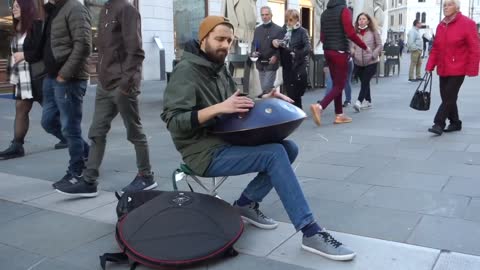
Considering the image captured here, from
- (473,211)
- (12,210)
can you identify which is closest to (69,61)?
(12,210)

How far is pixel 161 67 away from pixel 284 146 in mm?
12445

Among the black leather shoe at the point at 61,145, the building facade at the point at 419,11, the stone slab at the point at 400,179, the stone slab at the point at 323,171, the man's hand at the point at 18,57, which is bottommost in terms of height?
the stone slab at the point at 323,171

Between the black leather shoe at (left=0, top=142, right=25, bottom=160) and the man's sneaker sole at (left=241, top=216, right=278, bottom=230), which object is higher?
the black leather shoe at (left=0, top=142, right=25, bottom=160)

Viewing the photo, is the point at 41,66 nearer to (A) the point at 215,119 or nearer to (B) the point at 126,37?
(B) the point at 126,37

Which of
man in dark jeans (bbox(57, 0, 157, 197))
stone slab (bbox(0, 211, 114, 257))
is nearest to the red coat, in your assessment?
man in dark jeans (bbox(57, 0, 157, 197))

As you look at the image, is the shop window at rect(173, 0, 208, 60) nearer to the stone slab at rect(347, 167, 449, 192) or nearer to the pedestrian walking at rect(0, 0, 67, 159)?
the pedestrian walking at rect(0, 0, 67, 159)

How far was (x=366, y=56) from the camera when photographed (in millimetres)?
9961

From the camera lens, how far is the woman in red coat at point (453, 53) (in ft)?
23.3

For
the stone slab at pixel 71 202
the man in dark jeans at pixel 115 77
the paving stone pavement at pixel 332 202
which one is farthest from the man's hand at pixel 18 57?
the stone slab at pixel 71 202

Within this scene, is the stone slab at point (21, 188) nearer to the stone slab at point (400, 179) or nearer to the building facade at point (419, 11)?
the stone slab at point (400, 179)

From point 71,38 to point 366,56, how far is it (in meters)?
6.40

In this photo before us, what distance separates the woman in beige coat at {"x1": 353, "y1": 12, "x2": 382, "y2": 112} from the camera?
32.8 feet

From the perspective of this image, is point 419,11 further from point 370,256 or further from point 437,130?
point 370,256

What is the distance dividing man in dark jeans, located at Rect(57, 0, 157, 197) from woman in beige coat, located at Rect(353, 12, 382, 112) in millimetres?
6176
